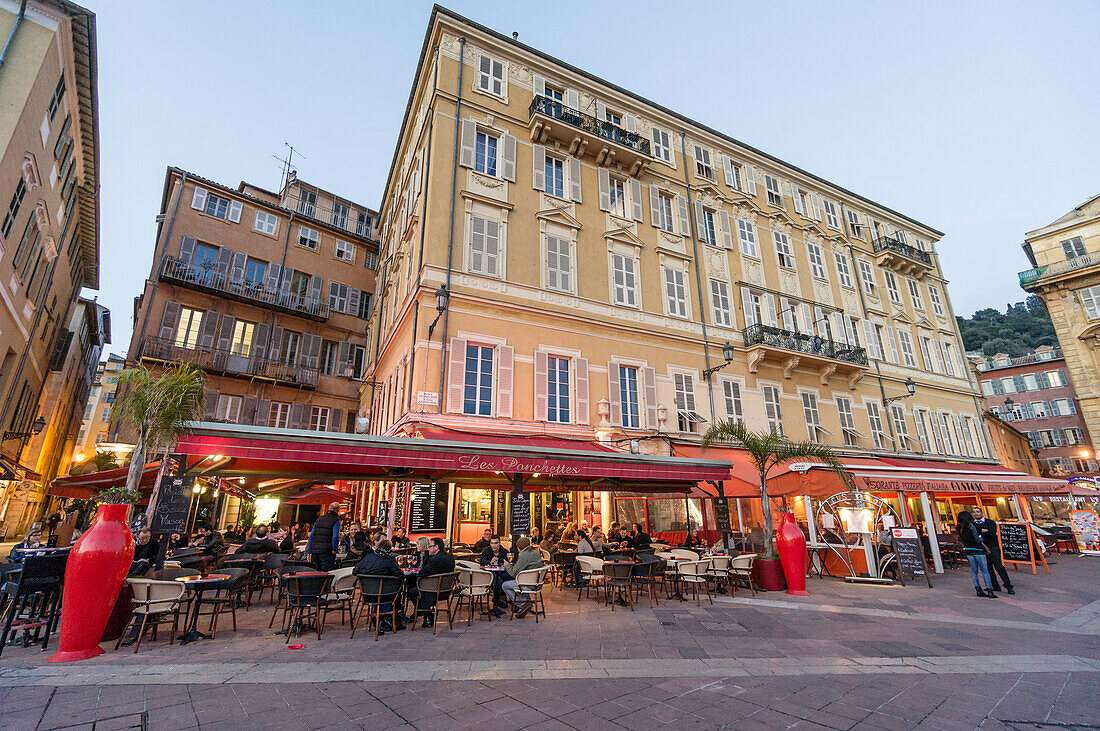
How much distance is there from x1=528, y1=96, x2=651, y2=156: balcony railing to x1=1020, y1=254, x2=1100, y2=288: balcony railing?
24.9m

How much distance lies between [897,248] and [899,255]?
0.71 meters

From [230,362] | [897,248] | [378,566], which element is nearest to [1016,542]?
[378,566]

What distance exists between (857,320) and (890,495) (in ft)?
25.0

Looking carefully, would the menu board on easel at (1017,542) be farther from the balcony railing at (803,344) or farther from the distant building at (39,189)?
the distant building at (39,189)

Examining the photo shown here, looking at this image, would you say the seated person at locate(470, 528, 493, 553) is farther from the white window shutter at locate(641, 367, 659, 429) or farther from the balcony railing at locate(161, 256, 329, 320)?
the balcony railing at locate(161, 256, 329, 320)

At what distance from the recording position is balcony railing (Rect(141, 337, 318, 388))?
52.9ft

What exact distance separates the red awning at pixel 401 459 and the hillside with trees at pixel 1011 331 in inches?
2176

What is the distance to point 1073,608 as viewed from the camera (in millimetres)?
7691

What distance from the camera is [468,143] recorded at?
48.1ft

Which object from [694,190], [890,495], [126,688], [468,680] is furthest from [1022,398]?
[126,688]

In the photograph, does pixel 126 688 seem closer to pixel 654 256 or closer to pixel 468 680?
pixel 468 680

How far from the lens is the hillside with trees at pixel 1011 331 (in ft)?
160

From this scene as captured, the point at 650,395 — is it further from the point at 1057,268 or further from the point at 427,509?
the point at 1057,268

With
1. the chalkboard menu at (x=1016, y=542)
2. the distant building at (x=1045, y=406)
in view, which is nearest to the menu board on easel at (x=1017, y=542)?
the chalkboard menu at (x=1016, y=542)
